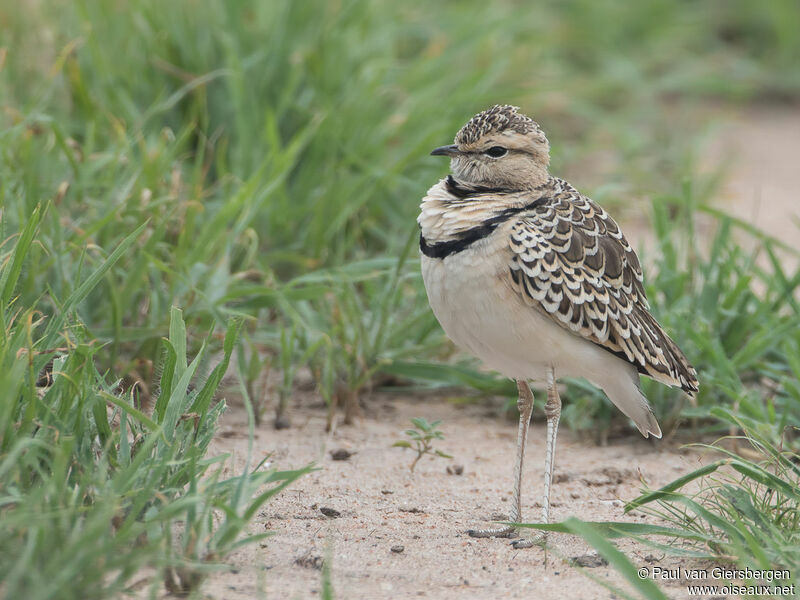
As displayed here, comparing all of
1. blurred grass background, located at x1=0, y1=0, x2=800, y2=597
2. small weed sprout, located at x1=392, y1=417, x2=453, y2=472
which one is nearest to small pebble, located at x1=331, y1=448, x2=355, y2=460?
small weed sprout, located at x1=392, y1=417, x2=453, y2=472

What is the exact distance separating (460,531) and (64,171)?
257 cm

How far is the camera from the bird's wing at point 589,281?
3.84 metres

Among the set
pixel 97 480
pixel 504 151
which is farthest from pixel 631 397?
pixel 97 480

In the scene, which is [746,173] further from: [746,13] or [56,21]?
[56,21]

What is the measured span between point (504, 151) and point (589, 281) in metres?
0.56

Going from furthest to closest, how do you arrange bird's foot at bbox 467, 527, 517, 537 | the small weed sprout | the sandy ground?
the small weed sprout < bird's foot at bbox 467, 527, 517, 537 < the sandy ground

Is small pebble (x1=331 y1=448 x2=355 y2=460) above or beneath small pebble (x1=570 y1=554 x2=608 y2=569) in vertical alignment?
beneath

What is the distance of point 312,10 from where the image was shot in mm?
6621

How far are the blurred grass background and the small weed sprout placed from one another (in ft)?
1.32

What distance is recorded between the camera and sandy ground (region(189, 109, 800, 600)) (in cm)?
336

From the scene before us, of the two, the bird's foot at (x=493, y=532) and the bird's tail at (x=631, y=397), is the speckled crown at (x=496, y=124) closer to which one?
the bird's tail at (x=631, y=397)

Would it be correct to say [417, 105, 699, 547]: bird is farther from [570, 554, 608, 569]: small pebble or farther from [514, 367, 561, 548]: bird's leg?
[570, 554, 608, 569]: small pebble

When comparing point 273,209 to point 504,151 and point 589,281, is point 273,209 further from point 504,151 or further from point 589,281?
point 589,281

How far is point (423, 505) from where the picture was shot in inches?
165
